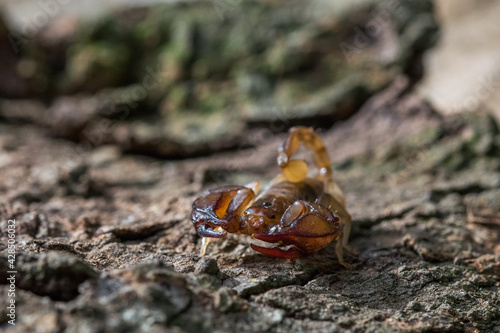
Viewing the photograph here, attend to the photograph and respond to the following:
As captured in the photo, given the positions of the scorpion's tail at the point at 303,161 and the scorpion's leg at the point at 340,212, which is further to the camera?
the scorpion's tail at the point at 303,161

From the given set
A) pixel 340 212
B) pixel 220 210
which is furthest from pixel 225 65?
pixel 220 210

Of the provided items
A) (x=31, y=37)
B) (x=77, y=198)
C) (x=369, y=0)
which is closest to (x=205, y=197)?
(x=77, y=198)

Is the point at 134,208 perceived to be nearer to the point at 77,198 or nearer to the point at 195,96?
the point at 77,198

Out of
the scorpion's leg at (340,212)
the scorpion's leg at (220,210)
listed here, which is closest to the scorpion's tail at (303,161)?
the scorpion's leg at (340,212)

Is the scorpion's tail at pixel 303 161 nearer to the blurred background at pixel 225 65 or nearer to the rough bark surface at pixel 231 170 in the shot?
the rough bark surface at pixel 231 170

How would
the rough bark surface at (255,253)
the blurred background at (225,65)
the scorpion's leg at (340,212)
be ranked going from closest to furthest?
the rough bark surface at (255,253)
the scorpion's leg at (340,212)
the blurred background at (225,65)

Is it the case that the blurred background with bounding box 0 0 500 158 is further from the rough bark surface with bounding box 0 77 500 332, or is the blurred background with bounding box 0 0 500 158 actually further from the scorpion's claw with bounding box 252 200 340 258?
the scorpion's claw with bounding box 252 200 340 258
